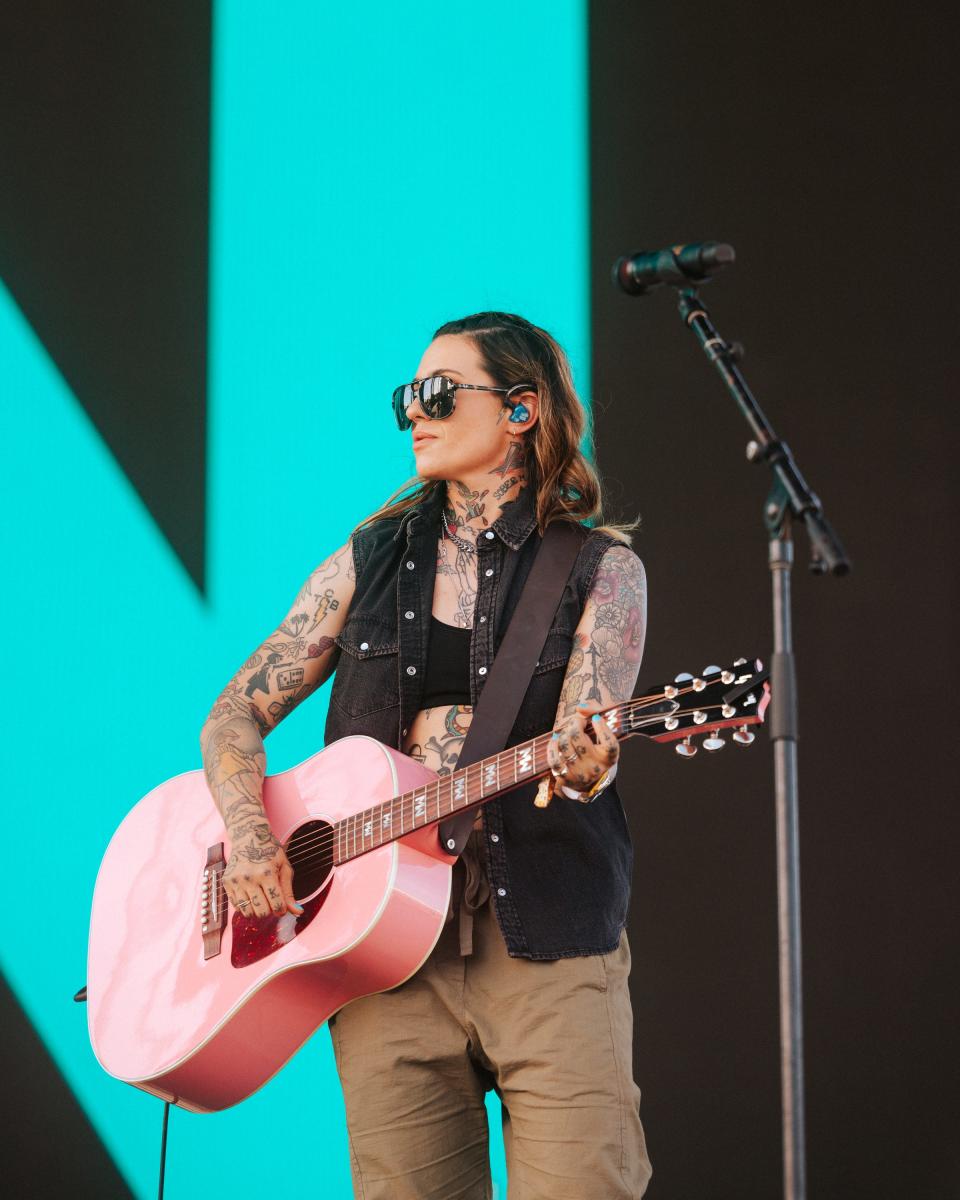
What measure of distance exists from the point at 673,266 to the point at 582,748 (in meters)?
0.71

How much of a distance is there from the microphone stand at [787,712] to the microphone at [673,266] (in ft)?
0.30

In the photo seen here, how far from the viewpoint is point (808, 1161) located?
3.34 metres

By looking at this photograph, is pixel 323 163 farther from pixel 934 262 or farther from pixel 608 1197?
pixel 608 1197

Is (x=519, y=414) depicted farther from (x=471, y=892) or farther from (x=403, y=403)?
(x=471, y=892)

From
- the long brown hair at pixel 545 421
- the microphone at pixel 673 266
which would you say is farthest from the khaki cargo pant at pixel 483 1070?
the microphone at pixel 673 266

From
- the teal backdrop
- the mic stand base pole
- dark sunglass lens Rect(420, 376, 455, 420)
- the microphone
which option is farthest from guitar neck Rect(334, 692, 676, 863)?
the teal backdrop

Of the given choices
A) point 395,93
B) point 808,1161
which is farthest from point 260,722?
point 395,93

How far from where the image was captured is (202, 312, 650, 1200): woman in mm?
2189

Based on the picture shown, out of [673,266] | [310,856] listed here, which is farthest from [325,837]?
[673,266]

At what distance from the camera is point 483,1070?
7.68 ft

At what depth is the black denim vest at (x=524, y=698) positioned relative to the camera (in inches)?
89.0

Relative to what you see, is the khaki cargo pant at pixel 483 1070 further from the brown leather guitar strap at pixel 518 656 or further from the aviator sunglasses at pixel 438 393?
the aviator sunglasses at pixel 438 393

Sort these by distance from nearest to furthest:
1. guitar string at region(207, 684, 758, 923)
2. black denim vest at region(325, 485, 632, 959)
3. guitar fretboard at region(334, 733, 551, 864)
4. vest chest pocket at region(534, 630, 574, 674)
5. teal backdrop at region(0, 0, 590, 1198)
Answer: guitar string at region(207, 684, 758, 923) < guitar fretboard at region(334, 733, 551, 864) < black denim vest at region(325, 485, 632, 959) < vest chest pocket at region(534, 630, 574, 674) < teal backdrop at region(0, 0, 590, 1198)

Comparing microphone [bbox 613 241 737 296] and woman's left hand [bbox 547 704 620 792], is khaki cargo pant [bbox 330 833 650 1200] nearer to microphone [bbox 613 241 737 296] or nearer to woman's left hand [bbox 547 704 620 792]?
woman's left hand [bbox 547 704 620 792]
